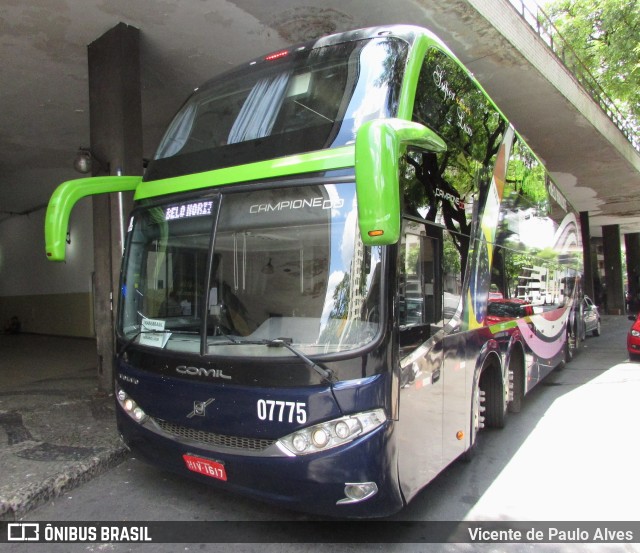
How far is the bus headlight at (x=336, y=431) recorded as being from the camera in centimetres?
283

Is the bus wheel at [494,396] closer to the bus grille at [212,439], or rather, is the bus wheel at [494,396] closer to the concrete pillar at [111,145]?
the bus grille at [212,439]

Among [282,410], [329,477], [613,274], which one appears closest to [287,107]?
[282,410]

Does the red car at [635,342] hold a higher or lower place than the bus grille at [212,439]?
lower

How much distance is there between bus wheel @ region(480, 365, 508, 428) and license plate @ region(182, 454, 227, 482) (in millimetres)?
3238

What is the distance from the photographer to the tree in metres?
10.9

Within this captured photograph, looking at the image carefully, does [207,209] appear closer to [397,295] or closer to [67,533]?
[397,295]

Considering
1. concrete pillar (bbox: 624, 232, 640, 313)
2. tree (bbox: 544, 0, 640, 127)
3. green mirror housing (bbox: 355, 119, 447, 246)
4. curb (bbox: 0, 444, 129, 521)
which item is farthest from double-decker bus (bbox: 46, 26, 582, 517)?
concrete pillar (bbox: 624, 232, 640, 313)

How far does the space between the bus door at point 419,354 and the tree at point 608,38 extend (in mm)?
10245

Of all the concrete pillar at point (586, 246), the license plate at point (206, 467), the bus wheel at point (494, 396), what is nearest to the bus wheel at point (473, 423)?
the bus wheel at point (494, 396)

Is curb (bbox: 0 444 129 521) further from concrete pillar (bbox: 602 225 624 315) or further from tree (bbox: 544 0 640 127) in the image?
concrete pillar (bbox: 602 225 624 315)

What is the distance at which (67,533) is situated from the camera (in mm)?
3480

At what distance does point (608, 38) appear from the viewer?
1209cm

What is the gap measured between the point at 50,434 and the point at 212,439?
307 centimetres

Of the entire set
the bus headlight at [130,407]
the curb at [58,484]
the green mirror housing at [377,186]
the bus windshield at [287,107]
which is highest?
the bus windshield at [287,107]
